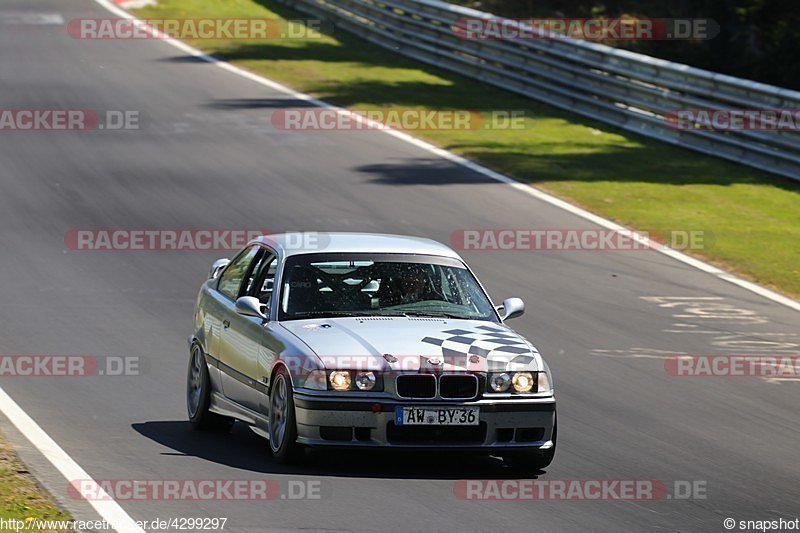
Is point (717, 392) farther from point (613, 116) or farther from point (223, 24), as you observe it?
point (223, 24)

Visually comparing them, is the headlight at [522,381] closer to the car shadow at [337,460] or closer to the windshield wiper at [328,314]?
the car shadow at [337,460]

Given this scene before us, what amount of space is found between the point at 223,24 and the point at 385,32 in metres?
4.09

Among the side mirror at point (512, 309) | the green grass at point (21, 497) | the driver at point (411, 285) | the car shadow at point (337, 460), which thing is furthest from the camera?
the side mirror at point (512, 309)

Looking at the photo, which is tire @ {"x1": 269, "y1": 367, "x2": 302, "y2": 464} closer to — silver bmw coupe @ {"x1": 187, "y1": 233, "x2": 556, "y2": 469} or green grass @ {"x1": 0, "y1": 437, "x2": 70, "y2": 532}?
silver bmw coupe @ {"x1": 187, "y1": 233, "x2": 556, "y2": 469}

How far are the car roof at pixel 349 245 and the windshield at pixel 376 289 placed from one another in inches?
3.4

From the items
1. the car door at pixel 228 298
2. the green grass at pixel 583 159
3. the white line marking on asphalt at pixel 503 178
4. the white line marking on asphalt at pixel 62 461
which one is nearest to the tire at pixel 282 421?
the car door at pixel 228 298

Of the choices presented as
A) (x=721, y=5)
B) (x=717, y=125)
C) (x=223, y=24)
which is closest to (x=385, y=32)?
(x=223, y=24)

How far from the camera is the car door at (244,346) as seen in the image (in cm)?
1006

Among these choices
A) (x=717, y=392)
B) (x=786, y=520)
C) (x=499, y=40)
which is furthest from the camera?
(x=499, y=40)

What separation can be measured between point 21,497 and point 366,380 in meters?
2.16

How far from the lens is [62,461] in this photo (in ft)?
30.7

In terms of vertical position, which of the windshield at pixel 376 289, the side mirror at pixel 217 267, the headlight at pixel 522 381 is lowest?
the side mirror at pixel 217 267

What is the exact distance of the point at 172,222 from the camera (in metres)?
18.4

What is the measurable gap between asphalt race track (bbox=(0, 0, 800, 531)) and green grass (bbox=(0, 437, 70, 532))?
0.49 feet
